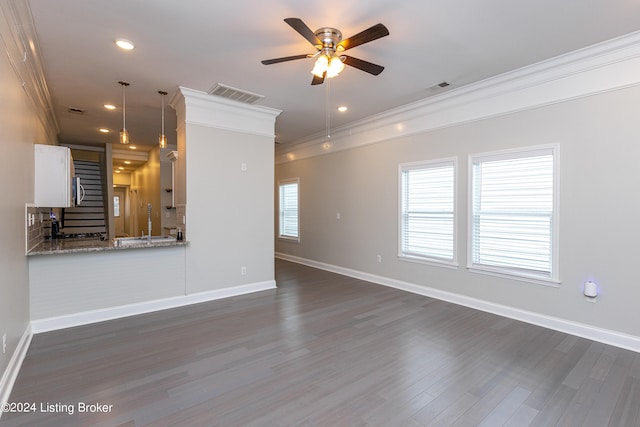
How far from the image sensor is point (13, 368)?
2426mm

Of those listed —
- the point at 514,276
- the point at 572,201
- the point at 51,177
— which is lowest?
the point at 514,276

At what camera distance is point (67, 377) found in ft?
8.08

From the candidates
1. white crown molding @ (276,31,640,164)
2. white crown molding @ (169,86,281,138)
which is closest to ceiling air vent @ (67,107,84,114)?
white crown molding @ (169,86,281,138)

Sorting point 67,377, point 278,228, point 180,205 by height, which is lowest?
point 67,377

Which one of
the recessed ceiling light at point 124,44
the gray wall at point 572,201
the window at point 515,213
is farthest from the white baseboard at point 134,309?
the window at point 515,213

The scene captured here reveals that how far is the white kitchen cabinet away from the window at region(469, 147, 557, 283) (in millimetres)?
5068

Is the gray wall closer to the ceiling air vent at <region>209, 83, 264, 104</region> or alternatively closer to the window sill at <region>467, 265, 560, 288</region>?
the window sill at <region>467, 265, 560, 288</region>

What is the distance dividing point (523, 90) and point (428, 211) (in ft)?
6.48

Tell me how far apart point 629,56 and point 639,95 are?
396mm

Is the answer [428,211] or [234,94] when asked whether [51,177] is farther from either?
[428,211]

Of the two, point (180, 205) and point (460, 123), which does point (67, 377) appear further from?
point (460, 123)

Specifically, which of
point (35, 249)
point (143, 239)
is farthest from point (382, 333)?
point (35, 249)

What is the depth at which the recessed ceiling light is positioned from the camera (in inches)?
117

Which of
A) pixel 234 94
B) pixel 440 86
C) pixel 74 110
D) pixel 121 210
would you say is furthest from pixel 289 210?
pixel 121 210
